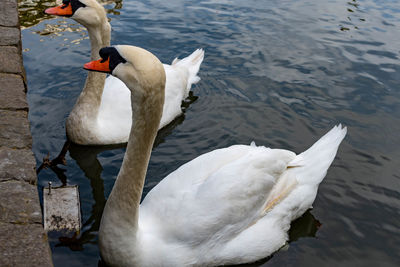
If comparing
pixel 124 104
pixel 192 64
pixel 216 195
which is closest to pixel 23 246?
pixel 216 195

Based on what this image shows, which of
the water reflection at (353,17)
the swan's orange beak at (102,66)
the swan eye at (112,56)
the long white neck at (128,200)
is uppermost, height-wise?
the swan eye at (112,56)

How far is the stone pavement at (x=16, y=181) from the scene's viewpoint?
9.84 feet

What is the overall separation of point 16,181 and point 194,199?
1.42 metres

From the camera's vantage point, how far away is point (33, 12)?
402 inches

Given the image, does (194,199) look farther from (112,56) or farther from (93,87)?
(93,87)

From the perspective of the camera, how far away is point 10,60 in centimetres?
518

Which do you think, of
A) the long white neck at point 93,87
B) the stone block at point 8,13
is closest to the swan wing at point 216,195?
the long white neck at point 93,87

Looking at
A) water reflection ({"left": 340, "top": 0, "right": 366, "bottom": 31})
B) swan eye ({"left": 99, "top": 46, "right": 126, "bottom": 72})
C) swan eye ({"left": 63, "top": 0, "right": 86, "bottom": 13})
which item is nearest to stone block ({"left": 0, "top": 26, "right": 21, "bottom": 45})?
swan eye ({"left": 63, "top": 0, "right": 86, "bottom": 13})

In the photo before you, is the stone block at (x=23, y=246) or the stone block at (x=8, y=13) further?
the stone block at (x=8, y=13)

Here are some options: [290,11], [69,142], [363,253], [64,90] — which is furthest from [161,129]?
[290,11]

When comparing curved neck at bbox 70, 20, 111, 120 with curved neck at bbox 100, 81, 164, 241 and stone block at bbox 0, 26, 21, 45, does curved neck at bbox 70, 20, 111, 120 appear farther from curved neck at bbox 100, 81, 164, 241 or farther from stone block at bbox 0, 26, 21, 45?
curved neck at bbox 100, 81, 164, 241

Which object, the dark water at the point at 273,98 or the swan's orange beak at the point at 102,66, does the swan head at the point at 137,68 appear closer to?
the swan's orange beak at the point at 102,66

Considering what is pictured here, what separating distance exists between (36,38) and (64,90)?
2.16 m

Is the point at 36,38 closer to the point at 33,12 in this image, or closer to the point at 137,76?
the point at 33,12
